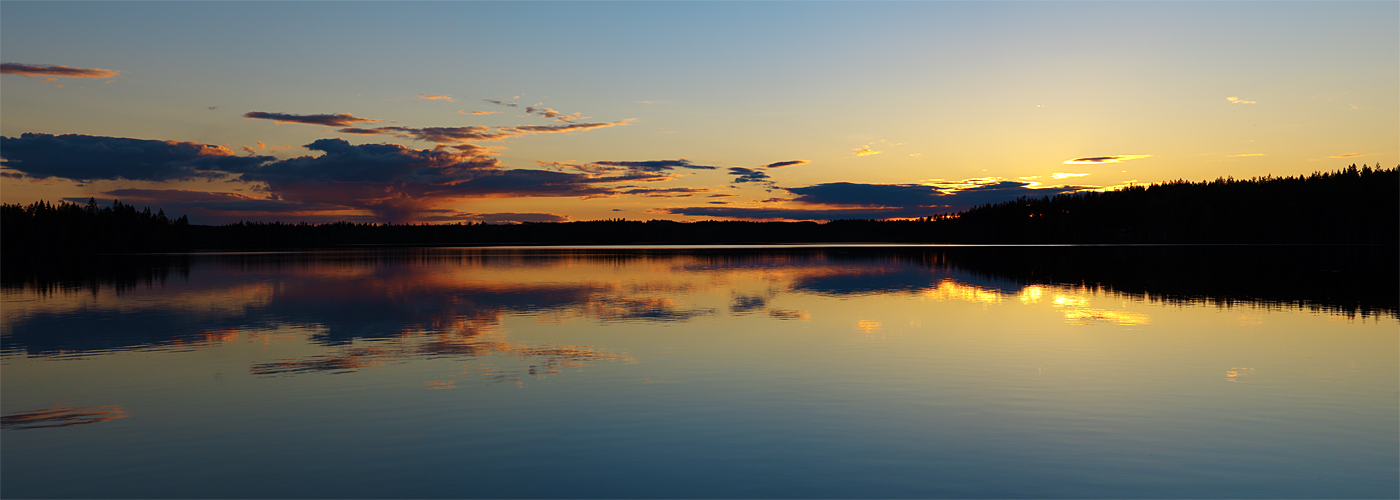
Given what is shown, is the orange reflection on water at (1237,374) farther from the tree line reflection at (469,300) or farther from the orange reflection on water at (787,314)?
the orange reflection on water at (787,314)

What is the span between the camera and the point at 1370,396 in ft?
49.0

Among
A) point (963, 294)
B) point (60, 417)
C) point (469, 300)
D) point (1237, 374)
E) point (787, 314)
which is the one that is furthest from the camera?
point (963, 294)

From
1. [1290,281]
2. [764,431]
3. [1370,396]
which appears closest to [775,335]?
[764,431]

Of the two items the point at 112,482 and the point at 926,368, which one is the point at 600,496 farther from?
the point at 926,368

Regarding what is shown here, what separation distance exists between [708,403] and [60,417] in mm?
11339

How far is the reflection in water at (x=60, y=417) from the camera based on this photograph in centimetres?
1292

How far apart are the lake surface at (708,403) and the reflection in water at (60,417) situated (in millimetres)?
98

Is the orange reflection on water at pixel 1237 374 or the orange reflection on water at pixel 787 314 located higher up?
the orange reflection on water at pixel 787 314

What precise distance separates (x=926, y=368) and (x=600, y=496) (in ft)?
35.3

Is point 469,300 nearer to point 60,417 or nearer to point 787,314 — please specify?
point 787,314

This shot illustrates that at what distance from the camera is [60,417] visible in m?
13.4

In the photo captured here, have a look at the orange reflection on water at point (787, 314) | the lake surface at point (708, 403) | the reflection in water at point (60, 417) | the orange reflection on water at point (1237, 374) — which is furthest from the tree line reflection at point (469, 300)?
the orange reflection on water at point (1237, 374)

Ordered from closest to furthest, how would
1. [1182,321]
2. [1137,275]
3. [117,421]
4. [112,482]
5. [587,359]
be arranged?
1. [112,482]
2. [117,421]
3. [587,359]
4. [1182,321]
5. [1137,275]

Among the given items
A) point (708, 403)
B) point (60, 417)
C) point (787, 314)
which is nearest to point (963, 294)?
point (787, 314)
